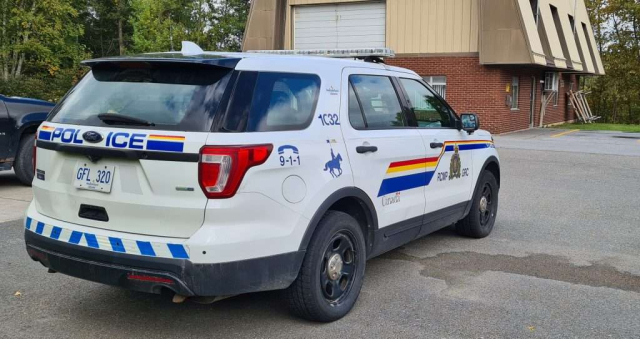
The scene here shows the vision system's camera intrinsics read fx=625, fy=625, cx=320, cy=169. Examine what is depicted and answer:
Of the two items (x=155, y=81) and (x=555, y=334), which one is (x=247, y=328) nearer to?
(x=155, y=81)

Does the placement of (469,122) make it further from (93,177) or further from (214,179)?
(93,177)

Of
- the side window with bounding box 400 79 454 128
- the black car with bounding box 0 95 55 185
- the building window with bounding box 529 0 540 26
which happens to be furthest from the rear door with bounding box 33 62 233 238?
the building window with bounding box 529 0 540 26

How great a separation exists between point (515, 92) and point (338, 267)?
2129cm

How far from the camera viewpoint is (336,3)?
23.9 meters

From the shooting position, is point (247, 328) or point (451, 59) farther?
point (451, 59)

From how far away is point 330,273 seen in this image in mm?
4340

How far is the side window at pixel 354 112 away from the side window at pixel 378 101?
4 centimetres

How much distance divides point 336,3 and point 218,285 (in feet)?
70.7

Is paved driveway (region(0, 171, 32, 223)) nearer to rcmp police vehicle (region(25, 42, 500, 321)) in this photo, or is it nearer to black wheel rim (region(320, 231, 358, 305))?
rcmp police vehicle (region(25, 42, 500, 321))

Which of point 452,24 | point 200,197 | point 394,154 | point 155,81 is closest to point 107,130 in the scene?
point 155,81

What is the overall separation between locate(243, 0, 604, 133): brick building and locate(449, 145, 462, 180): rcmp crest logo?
1579cm

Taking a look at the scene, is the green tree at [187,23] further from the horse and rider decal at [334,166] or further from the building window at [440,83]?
the horse and rider decal at [334,166]

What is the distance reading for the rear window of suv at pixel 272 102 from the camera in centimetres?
374

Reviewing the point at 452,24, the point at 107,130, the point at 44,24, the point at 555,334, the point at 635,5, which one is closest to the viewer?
the point at 107,130
